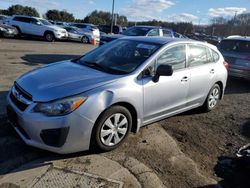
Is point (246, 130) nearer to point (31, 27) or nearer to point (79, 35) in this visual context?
point (31, 27)

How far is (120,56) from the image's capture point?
4.55 meters

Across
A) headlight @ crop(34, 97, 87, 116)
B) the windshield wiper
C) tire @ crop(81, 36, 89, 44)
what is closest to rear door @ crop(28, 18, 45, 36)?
tire @ crop(81, 36, 89, 44)

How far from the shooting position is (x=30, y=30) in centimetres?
2070

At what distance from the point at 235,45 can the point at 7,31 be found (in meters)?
15.8

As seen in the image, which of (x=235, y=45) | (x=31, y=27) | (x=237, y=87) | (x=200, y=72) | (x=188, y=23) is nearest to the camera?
(x=200, y=72)

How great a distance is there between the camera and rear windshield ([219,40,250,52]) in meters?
9.07

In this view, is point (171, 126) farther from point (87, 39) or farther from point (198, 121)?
point (87, 39)

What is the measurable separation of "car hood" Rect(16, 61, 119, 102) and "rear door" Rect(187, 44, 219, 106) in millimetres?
1813

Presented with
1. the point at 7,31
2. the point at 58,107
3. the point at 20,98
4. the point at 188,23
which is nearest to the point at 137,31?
the point at 20,98

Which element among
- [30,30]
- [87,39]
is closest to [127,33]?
[30,30]

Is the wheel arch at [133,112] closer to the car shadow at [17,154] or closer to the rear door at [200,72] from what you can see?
the car shadow at [17,154]

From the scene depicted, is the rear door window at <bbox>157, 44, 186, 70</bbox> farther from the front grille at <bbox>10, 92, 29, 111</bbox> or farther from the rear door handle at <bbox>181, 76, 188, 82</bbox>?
the front grille at <bbox>10, 92, 29, 111</bbox>

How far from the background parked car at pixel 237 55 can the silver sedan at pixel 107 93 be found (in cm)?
395

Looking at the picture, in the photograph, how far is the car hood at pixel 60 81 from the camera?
3330mm
